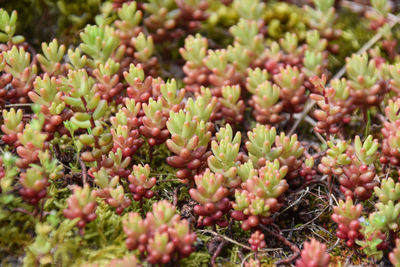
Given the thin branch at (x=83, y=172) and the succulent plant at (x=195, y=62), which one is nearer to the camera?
the thin branch at (x=83, y=172)

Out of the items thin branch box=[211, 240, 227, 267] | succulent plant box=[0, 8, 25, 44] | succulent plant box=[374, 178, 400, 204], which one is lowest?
thin branch box=[211, 240, 227, 267]

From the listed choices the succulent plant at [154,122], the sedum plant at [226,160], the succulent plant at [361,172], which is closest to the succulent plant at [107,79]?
the succulent plant at [154,122]

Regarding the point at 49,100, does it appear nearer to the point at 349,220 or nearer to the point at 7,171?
the point at 7,171

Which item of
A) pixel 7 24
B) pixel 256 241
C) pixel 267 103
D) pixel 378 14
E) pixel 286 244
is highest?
pixel 7 24

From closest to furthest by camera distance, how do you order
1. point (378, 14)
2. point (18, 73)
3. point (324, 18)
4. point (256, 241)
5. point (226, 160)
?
point (256, 241), point (226, 160), point (18, 73), point (324, 18), point (378, 14)

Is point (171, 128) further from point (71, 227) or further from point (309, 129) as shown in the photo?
point (309, 129)

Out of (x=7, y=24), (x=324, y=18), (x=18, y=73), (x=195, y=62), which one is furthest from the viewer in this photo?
(x=324, y=18)

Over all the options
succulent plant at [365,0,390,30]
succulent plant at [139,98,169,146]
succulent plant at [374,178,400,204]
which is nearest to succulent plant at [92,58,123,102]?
succulent plant at [139,98,169,146]

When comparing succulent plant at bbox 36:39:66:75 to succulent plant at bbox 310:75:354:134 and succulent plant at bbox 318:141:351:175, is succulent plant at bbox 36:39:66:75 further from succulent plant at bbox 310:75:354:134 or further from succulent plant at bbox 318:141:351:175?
succulent plant at bbox 318:141:351:175

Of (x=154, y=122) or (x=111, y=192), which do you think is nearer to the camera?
(x=111, y=192)

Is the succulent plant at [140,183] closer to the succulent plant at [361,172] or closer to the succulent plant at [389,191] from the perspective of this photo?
the succulent plant at [361,172]

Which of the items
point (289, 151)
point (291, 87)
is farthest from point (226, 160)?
point (291, 87)

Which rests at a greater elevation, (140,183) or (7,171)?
(7,171)
